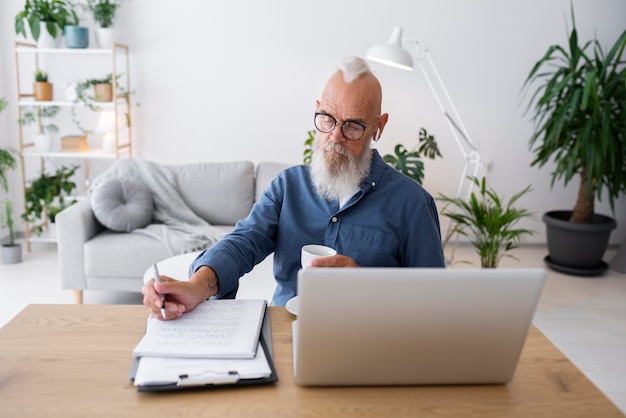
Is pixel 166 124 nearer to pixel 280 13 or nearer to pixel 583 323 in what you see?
pixel 280 13

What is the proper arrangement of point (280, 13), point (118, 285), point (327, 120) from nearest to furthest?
point (327, 120) < point (118, 285) < point (280, 13)

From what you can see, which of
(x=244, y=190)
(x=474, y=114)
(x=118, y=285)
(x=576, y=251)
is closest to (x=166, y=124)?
(x=244, y=190)

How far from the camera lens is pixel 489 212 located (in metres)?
3.43

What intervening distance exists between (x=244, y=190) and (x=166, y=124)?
104cm

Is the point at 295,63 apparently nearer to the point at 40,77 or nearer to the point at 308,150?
the point at 308,150

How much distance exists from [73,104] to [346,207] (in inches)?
120

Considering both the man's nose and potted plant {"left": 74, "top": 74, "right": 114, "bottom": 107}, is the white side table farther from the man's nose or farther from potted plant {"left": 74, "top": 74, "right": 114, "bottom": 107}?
potted plant {"left": 74, "top": 74, "right": 114, "bottom": 107}

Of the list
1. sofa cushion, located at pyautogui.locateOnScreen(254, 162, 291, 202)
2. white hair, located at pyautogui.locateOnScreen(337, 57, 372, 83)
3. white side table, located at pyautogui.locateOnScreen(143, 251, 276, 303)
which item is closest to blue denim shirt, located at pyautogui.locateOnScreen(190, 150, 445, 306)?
white hair, located at pyautogui.locateOnScreen(337, 57, 372, 83)

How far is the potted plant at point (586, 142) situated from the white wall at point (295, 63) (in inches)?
17.0

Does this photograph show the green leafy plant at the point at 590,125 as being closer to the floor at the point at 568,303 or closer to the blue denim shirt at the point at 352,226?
the floor at the point at 568,303

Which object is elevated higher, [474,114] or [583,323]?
[474,114]

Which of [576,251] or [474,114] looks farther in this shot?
[474,114]

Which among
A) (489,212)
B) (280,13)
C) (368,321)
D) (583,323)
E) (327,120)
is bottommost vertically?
(583,323)

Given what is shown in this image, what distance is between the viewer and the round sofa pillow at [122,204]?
3244 mm
